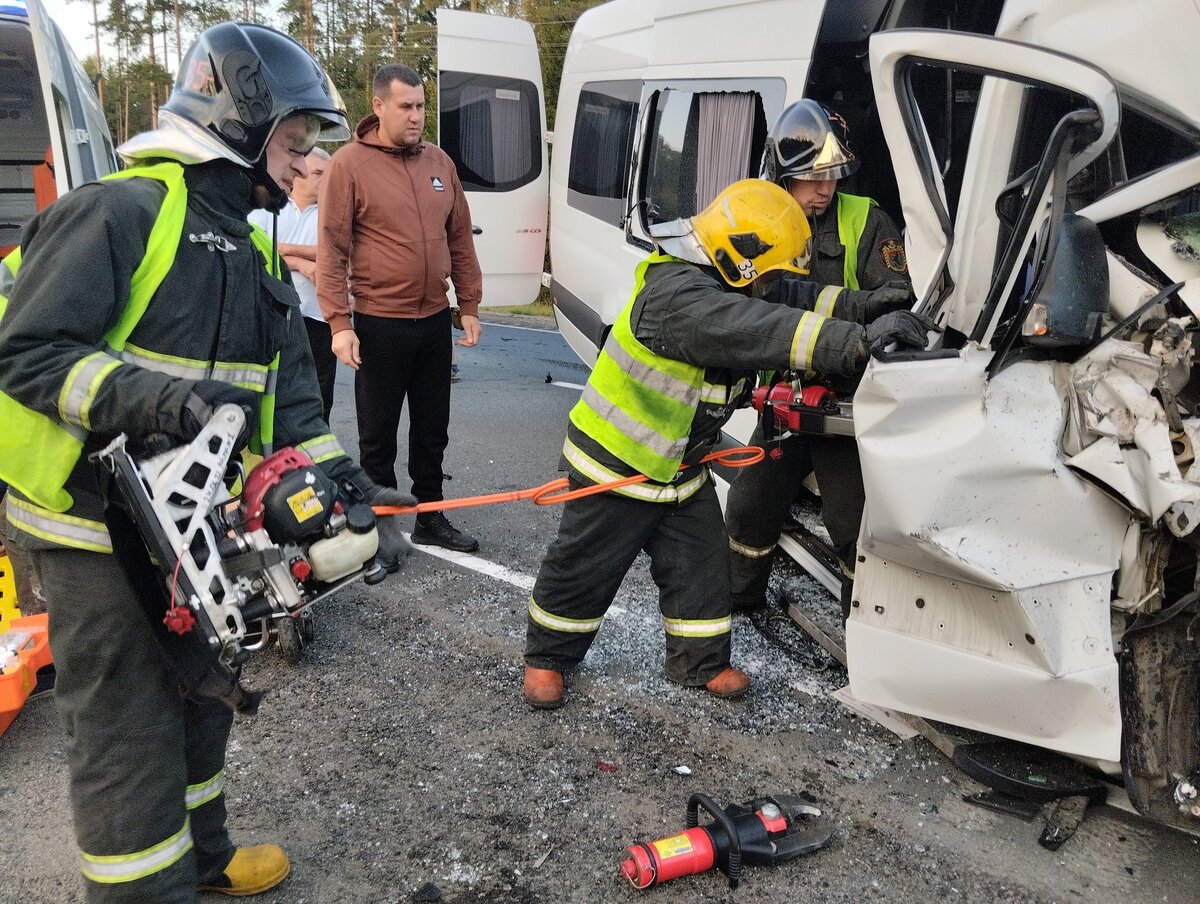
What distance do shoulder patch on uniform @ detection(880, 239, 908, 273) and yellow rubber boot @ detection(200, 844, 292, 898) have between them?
254 cm

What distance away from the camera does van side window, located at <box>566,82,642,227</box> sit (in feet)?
17.3

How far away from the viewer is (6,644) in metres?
2.96

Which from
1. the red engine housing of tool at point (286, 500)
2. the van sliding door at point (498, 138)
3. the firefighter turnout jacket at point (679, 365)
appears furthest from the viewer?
the van sliding door at point (498, 138)

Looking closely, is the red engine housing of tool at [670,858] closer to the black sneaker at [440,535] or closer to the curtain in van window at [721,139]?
the black sneaker at [440,535]

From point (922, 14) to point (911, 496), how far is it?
2.24 m

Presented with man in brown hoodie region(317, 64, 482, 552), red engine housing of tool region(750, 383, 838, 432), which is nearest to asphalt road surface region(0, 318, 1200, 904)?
man in brown hoodie region(317, 64, 482, 552)

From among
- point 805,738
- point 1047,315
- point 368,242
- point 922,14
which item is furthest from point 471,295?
point 1047,315

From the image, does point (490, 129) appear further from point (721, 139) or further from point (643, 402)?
point (643, 402)

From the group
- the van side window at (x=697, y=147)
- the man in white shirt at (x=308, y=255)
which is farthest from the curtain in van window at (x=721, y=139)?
the man in white shirt at (x=308, y=255)

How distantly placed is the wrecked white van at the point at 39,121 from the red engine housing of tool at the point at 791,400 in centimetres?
371

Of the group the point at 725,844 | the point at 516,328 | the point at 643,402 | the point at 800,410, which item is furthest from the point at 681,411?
the point at 516,328

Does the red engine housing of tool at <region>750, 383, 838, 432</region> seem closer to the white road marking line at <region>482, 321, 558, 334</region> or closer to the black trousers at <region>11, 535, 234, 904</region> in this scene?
the black trousers at <region>11, 535, 234, 904</region>

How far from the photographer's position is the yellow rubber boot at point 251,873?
87.6 inches

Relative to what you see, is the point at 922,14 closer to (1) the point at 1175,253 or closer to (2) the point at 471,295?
(1) the point at 1175,253
